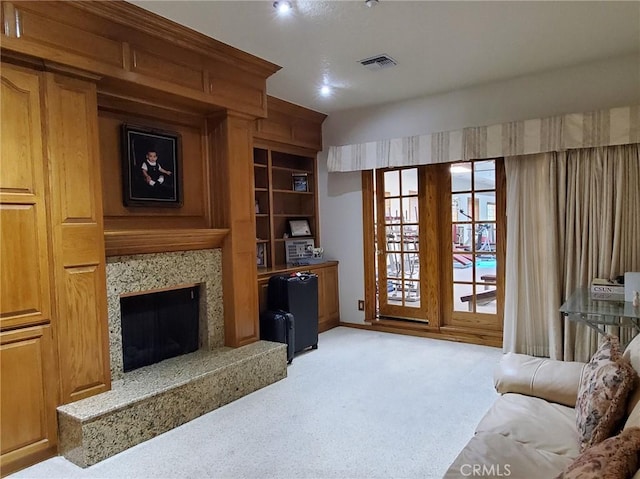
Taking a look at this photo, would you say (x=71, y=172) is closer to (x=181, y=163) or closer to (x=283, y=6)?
(x=181, y=163)

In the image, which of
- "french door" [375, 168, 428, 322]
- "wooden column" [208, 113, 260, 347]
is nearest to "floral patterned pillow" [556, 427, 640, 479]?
"wooden column" [208, 113, 260, 347]

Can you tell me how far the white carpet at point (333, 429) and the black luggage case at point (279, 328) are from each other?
0.23m

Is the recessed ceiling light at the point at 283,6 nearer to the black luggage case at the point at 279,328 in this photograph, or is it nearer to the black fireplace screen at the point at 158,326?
the black fireplace screen at the point at 158,326

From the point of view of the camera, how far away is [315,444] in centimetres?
262

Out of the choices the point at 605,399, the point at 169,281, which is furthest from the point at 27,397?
the point at 605,399

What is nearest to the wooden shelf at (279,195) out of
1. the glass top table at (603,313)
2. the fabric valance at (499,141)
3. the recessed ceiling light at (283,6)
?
the fabric valance at (499,141)

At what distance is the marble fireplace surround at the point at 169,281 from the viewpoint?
3031 millimetres

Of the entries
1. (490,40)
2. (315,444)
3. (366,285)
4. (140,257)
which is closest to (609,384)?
(315,444)

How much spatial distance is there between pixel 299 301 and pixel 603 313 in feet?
8.55

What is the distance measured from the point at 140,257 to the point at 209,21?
5.77 feet

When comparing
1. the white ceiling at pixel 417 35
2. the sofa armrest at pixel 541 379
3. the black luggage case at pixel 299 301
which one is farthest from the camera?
the black luggage case at pixel 299 301

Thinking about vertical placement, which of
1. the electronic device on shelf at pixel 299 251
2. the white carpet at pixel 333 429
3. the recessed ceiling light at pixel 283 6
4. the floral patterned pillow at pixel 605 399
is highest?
the recessed ceiling light at pixel 283 6

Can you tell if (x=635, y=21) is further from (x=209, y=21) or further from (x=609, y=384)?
(x=209, y=21)

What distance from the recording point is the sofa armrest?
2.07 metres
